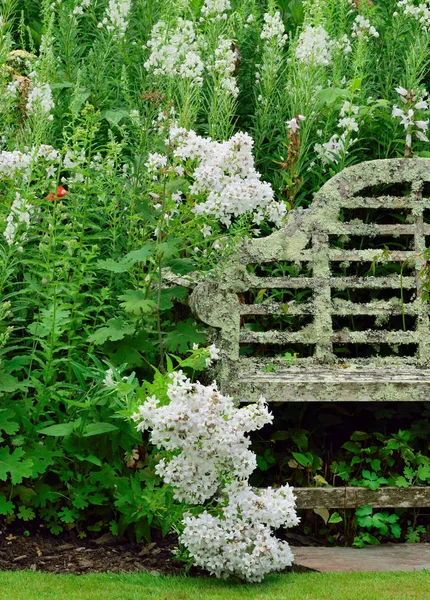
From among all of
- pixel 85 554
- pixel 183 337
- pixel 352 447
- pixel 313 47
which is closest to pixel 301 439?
pixel 352 447

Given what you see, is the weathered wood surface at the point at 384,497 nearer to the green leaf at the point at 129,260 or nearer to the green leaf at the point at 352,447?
the green leaf at the point at 352,447

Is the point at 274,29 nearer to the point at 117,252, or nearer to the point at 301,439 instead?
the point at 117,252

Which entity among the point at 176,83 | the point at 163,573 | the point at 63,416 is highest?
the point at 176,83

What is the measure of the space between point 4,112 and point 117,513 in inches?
74.8

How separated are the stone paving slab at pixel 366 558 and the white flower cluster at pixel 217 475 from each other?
1.16ft

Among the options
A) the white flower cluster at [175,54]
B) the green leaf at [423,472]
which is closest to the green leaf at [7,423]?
the white flower cluster at [175,54]

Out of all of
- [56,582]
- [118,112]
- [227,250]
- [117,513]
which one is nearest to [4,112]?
[118,112]

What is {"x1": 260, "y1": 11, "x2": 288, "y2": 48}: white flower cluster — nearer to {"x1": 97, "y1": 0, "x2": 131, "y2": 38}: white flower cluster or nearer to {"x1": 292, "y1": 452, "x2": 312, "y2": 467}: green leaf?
{"x1": 97, "y1": 0, "x2": 131, "y2": 38}: white flower cluster

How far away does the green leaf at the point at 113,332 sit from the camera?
3911mm

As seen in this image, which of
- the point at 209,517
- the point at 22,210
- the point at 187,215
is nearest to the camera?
the point at 209,517

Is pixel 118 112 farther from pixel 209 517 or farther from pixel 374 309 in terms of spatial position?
pixel 209 517

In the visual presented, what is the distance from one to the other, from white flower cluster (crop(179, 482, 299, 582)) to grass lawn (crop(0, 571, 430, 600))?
8cm

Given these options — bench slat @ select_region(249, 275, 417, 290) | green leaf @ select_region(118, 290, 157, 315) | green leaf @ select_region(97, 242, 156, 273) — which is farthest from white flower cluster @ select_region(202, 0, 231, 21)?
green leaf @ select_region(118, 290, 157, 315)

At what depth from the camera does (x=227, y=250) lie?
4.08m
